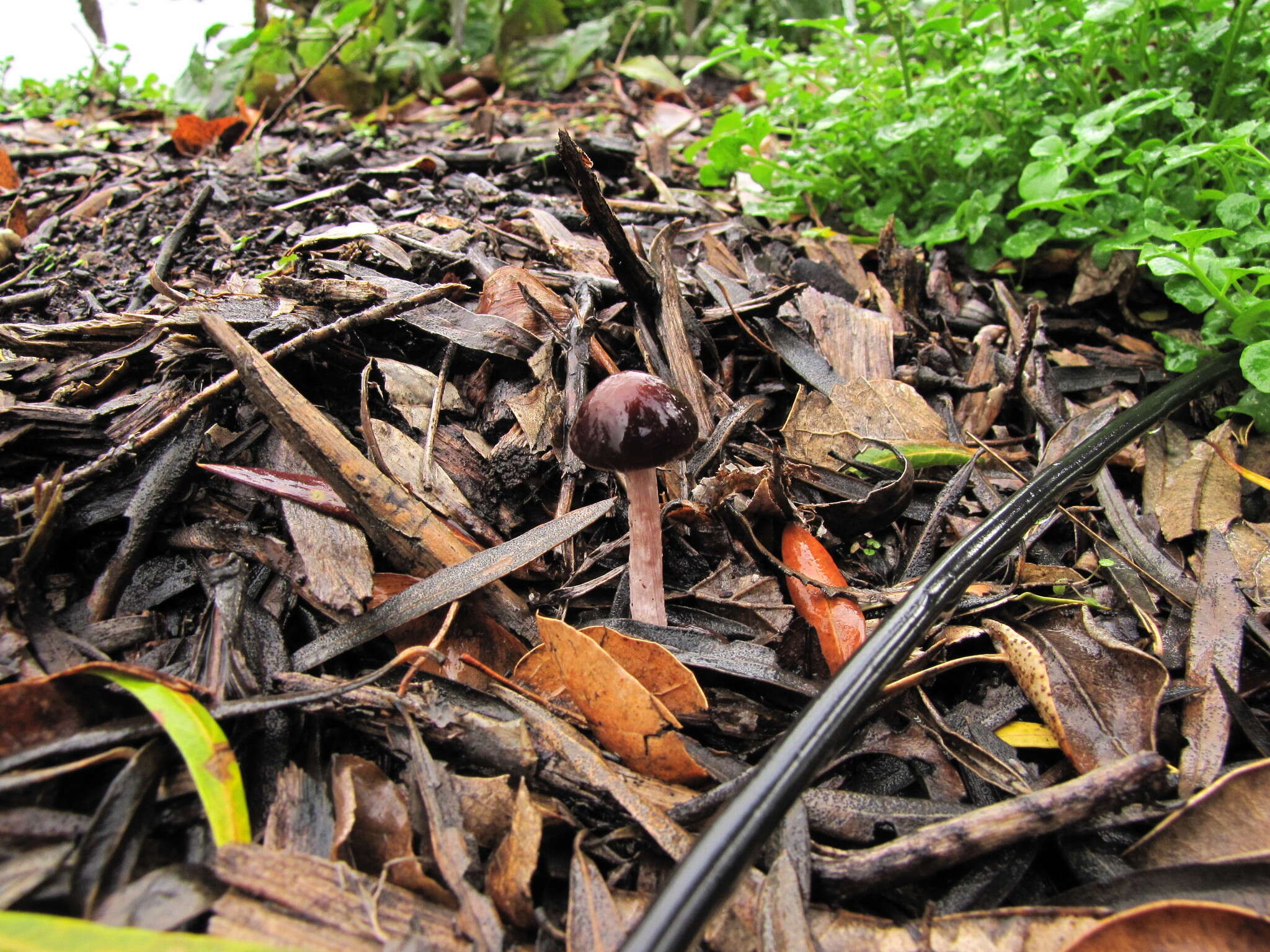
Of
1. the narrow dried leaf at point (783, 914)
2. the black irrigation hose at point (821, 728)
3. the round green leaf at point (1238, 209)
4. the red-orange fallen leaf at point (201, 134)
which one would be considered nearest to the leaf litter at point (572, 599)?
the narrow dried leaf at point (783, 914)

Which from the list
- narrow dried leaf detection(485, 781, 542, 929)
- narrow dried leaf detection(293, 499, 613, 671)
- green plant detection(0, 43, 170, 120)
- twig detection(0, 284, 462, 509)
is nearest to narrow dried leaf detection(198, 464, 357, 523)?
twig detection(0, 284, 462, 509)

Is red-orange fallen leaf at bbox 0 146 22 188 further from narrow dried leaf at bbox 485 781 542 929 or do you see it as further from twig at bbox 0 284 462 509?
narrow dried leaf at bbox 485 781 542 929

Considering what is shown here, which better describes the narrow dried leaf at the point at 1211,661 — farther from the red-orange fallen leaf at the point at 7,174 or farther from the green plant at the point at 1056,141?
the red-orange fallen leaf at the point at 7,174

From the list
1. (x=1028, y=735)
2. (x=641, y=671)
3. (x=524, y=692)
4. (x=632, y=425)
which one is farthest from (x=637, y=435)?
(x=1028, y=735)

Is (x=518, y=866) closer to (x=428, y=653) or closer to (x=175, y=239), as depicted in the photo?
(x=428, y=653)

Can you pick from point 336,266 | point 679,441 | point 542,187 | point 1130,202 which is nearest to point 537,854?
point 679,441

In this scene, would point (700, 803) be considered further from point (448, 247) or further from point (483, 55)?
point (483, 55)
